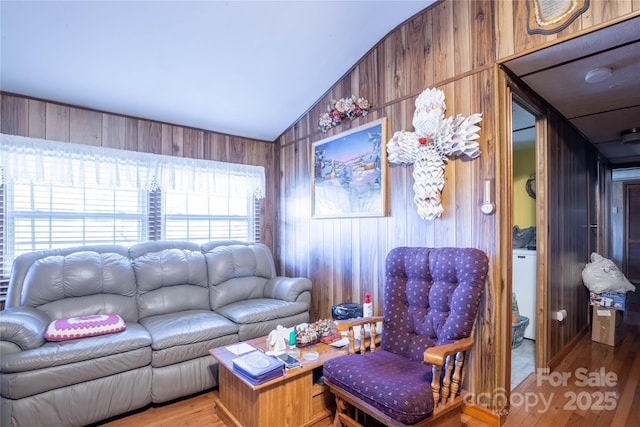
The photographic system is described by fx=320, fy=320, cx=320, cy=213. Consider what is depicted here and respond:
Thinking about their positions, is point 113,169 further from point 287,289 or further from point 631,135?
point 631,135

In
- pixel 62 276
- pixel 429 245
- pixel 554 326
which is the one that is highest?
Result: pixel 429 245

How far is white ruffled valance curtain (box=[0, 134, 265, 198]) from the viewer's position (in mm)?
2615

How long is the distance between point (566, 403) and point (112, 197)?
4.06 meters

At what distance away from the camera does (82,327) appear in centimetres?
215

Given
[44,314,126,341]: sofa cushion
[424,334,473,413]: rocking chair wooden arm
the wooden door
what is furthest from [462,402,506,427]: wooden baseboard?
the wooden door

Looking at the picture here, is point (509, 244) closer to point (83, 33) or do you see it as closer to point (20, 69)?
point (83, 33)

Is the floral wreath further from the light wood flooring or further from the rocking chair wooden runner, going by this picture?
the light wood flooring

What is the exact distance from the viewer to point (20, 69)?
238 cm

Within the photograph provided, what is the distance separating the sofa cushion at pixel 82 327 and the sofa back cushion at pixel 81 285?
0.20 meters

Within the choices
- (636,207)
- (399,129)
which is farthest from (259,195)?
(636,207)

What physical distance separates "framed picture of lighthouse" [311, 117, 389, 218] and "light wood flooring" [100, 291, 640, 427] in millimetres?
1639

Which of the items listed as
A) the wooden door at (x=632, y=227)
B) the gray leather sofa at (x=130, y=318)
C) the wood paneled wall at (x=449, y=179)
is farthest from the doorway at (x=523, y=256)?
the wooden door at (x=632, y=227)

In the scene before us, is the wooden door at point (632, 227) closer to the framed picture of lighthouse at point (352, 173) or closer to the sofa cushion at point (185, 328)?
the framed picture of lighthouse at point (352, 173)

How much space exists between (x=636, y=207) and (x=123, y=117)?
7996mm
